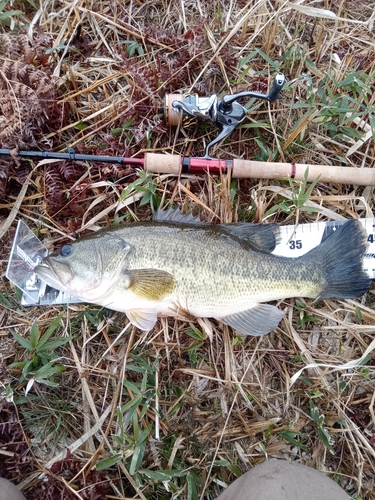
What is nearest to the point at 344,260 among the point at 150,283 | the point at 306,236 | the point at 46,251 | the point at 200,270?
the point at 306,236

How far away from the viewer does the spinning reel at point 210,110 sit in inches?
125

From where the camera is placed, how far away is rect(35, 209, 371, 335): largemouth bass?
295cm

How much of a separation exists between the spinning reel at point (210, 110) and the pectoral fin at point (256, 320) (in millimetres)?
→ 1297

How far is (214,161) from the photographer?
10.6 ft

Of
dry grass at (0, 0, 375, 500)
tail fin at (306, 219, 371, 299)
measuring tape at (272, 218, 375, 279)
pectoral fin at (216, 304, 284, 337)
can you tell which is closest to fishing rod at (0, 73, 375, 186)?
dry grass at (0, 0, 375, 500)

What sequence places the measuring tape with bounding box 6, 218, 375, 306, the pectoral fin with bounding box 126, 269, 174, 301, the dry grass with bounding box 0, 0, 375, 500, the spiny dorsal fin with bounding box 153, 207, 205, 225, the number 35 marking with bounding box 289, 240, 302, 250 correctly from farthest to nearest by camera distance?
the number 35 marking with bounding box 289, 240, 302, 250 → the measuring tape with bounding box 6, 218, 375, 306 → the spiny dorsal fin with bounding box 153, 207, 205, 225 → the dry grass with bounding box 0, 0, 375, 500 → the pectoral fin with bounding box 126, 269, 174, 301

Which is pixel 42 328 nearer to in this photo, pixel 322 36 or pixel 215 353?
pixel 215 353

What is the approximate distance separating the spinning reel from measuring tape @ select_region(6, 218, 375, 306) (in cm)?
96

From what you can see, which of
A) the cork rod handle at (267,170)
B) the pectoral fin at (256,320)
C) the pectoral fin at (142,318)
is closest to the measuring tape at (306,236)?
the cork rod handle at (267,170)

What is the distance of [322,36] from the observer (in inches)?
147

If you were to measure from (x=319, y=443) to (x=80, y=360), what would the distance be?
6.70 ft

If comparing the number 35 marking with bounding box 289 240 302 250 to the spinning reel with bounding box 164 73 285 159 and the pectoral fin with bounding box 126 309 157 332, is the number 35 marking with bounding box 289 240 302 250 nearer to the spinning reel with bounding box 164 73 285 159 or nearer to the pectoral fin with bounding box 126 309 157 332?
the spinning reel with bounding box 164 73 285 159

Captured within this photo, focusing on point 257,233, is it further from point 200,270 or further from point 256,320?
point 256,320

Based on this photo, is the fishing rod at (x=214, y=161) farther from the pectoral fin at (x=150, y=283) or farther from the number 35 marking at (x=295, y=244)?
the pectoral fin at (x=150, y=283)
